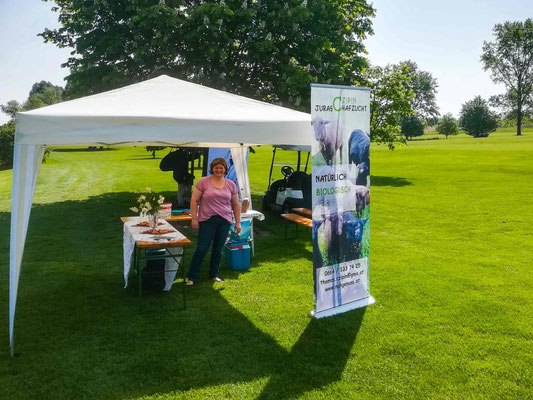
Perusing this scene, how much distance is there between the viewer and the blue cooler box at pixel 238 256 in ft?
28.3

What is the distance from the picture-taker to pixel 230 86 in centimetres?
1570

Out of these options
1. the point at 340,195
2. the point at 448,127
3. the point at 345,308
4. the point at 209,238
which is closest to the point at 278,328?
the point at 345,308

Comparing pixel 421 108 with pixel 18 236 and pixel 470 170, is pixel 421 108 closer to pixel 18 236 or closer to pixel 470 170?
pixel 470 170

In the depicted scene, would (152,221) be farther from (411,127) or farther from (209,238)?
(411,127)

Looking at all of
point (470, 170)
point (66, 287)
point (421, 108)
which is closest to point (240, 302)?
point (66, 287)

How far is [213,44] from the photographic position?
14.2 meters

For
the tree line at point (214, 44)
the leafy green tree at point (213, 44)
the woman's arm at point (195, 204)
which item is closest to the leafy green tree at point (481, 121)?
the tree line at point (214, 44)

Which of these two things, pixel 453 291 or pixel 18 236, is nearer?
pixel 18 236

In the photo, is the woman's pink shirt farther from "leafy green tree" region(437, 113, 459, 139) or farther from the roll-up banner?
"leafy green tree" region(437, 113, 459, 139)

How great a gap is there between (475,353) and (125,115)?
15.8ft

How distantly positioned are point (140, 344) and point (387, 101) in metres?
23.8

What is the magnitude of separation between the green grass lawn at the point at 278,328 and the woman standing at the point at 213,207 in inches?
32.0

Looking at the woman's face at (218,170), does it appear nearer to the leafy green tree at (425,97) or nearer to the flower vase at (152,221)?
the flower vase at (152,221)

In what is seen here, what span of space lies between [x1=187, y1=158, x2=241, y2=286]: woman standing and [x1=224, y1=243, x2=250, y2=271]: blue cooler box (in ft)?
3.44
